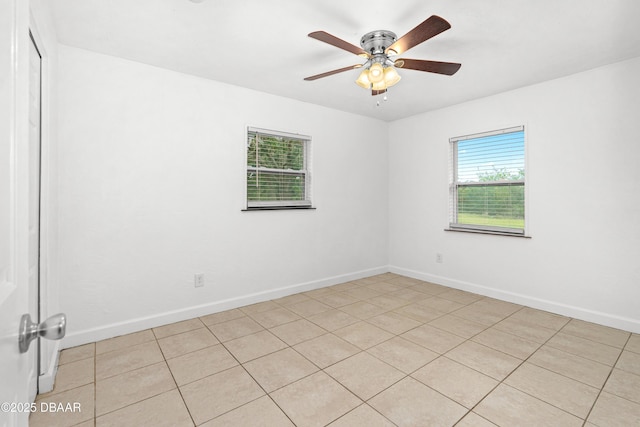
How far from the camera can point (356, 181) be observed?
4406 mm

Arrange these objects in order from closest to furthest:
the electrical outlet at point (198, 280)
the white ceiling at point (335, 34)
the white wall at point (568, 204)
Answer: the white ceiling at point (335, 34) < the white wall at point (568, 204) < the electrical outlet at point (198, 280)

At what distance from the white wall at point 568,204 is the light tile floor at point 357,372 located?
13.7 inches

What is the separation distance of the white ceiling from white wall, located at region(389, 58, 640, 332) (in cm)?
28

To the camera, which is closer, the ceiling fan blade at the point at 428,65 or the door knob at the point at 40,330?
the door knob at the point at 40,330

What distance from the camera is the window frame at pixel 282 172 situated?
11.2ft

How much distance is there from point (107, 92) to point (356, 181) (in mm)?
3014

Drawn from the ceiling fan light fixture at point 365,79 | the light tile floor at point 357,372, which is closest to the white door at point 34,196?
the light tile floor at point 357,372

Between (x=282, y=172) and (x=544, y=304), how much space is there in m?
3.24

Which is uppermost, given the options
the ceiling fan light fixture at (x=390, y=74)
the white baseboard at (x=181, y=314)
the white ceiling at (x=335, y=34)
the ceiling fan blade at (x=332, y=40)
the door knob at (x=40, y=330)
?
the white ceiling at (x=335, y=34)

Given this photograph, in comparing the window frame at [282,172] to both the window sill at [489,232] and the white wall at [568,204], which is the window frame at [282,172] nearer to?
the white wall at [568,204]

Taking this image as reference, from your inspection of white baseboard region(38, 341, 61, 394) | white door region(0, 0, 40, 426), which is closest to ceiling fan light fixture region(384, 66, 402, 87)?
white door region(0, 0, 40, 426)

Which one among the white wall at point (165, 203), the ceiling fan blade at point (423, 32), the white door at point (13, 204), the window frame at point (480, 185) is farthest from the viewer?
the window frame at point (480, 185)

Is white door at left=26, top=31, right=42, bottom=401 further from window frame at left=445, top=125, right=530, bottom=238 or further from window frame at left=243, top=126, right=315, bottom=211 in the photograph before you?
window frame at left=445, top=125, right=530, bottom=238

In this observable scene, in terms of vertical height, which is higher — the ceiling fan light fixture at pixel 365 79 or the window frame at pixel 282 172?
the ceiling fan light fixture at pixel 365 79
